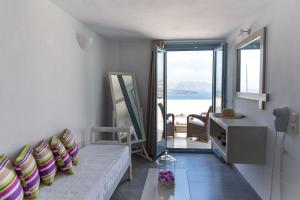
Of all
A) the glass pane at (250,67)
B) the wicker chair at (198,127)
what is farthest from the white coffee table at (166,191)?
the wicker chair at (198,127)

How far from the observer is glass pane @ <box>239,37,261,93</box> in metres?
2.68

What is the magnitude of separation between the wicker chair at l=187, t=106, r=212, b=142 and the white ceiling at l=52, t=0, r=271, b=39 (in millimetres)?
2019

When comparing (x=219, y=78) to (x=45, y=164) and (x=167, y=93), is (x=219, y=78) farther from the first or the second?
(x=45, y=164)

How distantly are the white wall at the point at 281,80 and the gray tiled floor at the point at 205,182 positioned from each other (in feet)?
0.85

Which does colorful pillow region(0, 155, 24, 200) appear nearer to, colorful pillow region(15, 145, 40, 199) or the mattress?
colorful pillow region(15, 145, 40, 199)

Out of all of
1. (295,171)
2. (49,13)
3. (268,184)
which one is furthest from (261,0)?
(49,13)

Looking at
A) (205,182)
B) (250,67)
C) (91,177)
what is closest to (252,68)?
(250,67)

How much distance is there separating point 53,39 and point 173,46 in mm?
2530

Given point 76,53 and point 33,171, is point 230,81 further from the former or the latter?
point 33,171

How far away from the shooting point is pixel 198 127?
5.21 metres

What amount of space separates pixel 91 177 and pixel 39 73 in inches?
42.2

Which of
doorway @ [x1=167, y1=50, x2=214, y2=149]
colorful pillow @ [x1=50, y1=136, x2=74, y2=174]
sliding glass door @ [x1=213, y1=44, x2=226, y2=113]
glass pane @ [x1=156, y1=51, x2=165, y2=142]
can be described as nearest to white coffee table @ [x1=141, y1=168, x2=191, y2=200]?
colorful pillow @ [x1=50, y1=136, x2=74, y2=174]

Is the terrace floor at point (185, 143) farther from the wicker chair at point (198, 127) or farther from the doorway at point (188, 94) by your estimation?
the wicker chair at point (198, 127)

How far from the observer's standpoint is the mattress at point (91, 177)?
5.70ft
